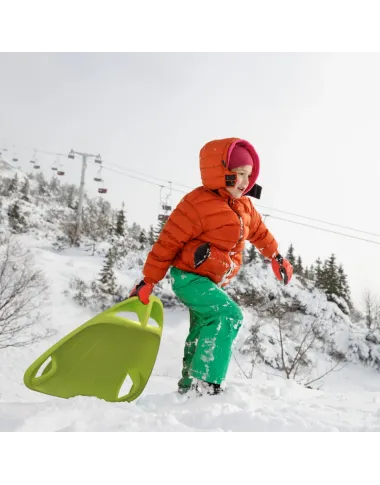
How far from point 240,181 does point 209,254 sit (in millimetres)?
342

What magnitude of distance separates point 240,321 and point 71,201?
13.3m

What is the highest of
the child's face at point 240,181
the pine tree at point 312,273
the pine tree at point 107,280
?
the child's face at point 240,181

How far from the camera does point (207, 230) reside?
1.59 metres

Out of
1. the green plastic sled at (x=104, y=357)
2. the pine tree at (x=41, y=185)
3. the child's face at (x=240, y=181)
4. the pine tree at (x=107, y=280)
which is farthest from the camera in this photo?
the pine tree at (x=41, y=185)

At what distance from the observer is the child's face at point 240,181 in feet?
Result: 5.41

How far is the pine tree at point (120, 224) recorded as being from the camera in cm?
1188

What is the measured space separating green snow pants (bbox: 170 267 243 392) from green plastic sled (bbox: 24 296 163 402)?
154 millimetres

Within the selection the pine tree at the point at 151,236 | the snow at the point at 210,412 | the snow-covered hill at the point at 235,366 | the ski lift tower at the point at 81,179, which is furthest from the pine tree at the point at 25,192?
the snow at the point at 210,412

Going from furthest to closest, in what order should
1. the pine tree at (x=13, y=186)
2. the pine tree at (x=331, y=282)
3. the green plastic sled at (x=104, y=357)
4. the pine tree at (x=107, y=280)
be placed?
the pine tree at (x=13, y=186)
the pine tree at (x=331, y=282)
the pine tree at (x=107, y=280)
the green plastic sled at (x=104, y=357)

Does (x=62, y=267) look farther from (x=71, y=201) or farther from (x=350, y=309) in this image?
(x=350, y=309)

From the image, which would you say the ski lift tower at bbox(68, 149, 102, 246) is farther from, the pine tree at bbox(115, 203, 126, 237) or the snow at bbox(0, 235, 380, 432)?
the snow at bbox(0, 235, 380, 432)

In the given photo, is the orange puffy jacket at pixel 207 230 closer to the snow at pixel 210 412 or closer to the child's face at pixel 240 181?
the child's face at pixel 240 181

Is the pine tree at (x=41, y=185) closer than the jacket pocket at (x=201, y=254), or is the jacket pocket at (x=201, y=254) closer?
the jacket pocket at (x=201, y=254)

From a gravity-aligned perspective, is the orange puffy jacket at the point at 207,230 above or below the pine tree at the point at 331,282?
above
